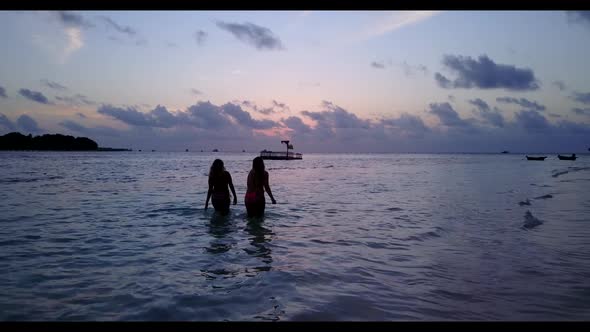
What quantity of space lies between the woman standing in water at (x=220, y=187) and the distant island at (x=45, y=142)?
163 metres

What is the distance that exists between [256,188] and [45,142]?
17596 cm

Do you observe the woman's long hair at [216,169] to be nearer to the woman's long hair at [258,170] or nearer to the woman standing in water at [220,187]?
the woman standing in water at [220,187]

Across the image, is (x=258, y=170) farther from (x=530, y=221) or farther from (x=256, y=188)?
(x=530, y=221)

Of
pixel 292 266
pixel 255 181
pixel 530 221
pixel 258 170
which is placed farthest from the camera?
pixel 530 221

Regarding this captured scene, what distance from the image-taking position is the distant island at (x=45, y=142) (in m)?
140

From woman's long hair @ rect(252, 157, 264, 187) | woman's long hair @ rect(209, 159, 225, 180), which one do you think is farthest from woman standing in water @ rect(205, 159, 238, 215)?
woman's long hair @ rect(252, 157, 264, 187)

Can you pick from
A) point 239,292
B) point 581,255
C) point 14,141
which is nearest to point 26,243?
point 239,292

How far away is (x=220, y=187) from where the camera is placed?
1152 centimetres

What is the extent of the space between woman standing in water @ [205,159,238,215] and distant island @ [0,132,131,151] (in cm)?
16330

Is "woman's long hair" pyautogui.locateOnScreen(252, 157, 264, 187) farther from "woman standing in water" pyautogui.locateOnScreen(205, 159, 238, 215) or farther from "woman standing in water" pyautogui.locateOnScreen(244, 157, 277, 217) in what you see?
"woman standing in water" pyautogui.locateOnScreen(205, 159, 238, 215)

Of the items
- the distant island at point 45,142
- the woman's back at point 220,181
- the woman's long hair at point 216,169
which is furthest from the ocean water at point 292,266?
the distant island at point 45,142

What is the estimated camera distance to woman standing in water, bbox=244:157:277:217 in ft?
34.4

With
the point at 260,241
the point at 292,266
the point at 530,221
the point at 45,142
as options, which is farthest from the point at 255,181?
the point at 45,142
